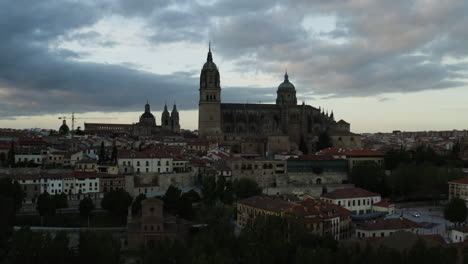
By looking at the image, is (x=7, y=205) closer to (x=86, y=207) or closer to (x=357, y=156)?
(x=86, y=207)

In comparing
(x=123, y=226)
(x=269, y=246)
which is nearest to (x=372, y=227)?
(x=269, y=246)

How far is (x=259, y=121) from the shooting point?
67.4 meters

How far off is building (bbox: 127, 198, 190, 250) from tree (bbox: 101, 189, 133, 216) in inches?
92.4

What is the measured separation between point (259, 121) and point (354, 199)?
31317 mm

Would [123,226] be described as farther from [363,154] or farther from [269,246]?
[363,154]

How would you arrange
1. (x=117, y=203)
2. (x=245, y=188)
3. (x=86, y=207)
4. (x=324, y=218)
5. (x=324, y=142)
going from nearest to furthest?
1. (x=324, y=218)
2. (x=86, y=207)
3. (x=117, y=203)
4. (x=245, y=188)
5. (x=324, y=142)

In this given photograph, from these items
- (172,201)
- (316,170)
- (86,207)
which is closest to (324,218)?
(172,201)

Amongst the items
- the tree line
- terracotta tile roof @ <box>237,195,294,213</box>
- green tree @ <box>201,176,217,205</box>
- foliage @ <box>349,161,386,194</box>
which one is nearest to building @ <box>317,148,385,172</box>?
the tree line

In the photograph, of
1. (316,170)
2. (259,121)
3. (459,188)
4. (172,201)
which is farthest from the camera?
(259,121)

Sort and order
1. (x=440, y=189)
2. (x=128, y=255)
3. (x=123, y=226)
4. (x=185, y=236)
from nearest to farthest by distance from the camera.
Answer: (x=128, y=255)
(x=185, y=236)
(x=123, y=226)
(x=440, y=189)

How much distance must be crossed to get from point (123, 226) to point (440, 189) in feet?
75.9

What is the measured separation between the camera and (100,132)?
8056 centimetres

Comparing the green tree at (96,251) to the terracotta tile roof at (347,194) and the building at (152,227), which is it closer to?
the building at (152,227)

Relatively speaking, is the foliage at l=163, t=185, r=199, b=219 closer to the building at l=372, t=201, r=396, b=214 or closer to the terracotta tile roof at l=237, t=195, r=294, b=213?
the terracotta tile roof at l=237, t=195, r=294, b=213
